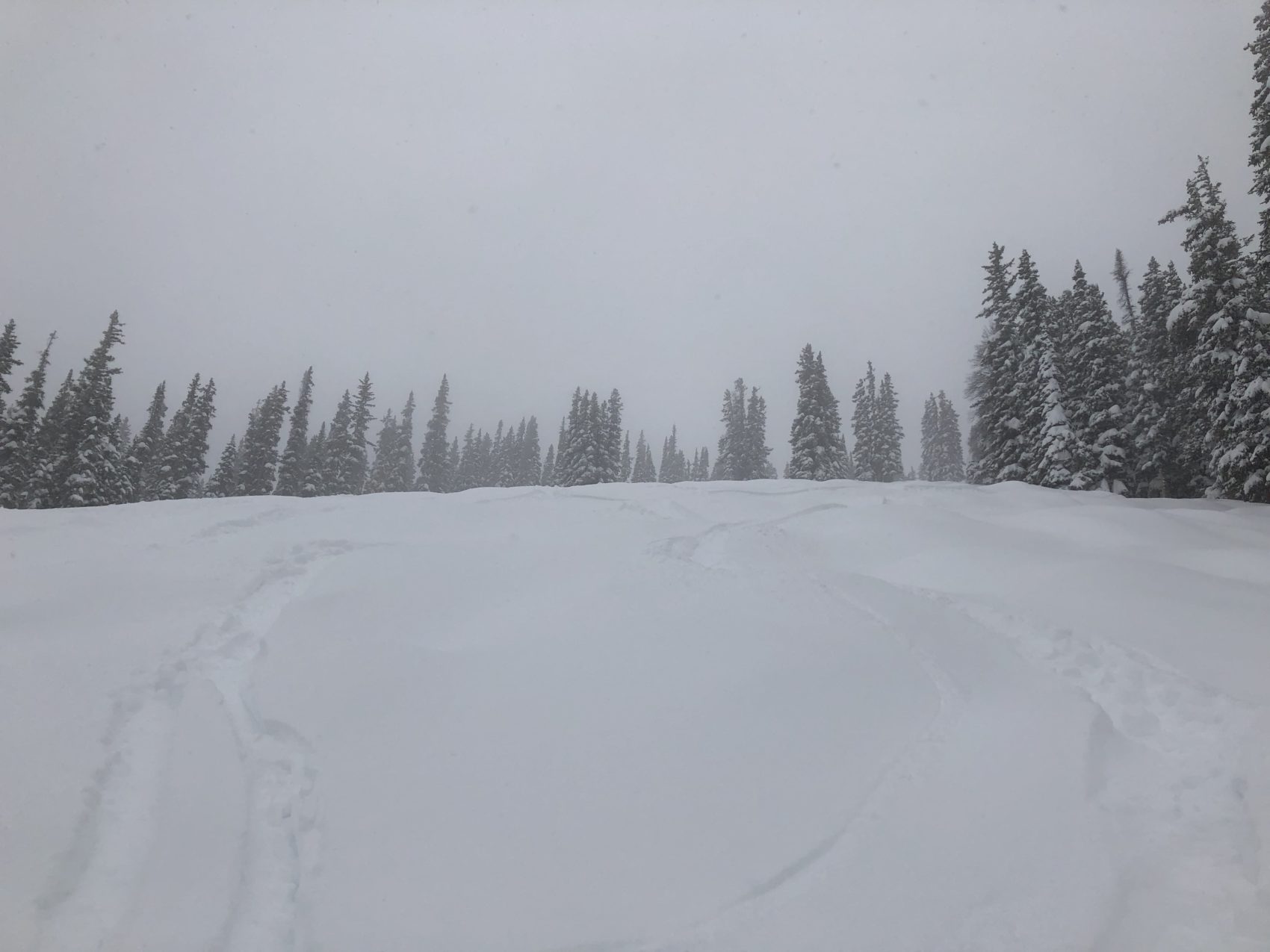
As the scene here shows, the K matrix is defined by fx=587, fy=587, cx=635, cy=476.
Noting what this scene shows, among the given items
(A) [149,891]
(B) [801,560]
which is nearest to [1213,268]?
(B) [801,560]

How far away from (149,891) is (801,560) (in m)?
10.7

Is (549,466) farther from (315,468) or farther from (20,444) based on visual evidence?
(20,444)

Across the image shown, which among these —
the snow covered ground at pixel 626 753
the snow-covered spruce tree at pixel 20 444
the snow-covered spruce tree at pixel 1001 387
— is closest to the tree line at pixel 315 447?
the snow-covered spruce tree at pixel 20 444

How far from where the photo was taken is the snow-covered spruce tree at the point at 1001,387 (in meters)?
28.7

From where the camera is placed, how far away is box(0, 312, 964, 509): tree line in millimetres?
36875

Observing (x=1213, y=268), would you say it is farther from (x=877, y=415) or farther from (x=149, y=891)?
(x=877, y=415)

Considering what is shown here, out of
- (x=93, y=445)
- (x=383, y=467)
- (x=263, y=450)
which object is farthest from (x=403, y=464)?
(x=93, y=445)

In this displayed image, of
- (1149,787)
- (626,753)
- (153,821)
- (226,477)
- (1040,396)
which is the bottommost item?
(153,821)

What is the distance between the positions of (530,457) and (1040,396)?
59.2 metres

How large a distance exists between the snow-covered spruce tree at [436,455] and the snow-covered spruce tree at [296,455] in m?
11.8

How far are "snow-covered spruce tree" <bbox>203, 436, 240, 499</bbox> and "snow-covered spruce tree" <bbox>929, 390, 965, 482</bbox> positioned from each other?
67.7m

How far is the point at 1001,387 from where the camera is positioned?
29.8 metres

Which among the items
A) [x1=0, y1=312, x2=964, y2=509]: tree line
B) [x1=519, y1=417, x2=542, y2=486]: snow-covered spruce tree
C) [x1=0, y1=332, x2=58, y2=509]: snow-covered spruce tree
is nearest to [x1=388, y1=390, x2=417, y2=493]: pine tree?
[x1=0, y1=312, x2=964, y2=509]: tree line

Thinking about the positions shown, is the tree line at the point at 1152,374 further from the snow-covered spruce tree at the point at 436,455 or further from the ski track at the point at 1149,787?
the snow-covered spruce tree at the point at 436,455
